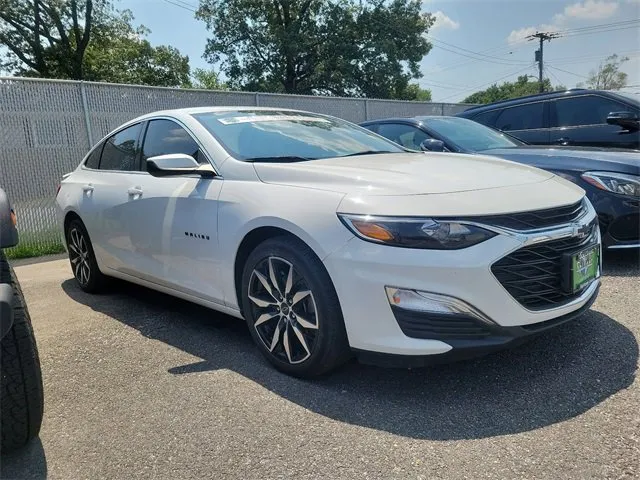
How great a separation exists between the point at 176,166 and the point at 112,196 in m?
1.24

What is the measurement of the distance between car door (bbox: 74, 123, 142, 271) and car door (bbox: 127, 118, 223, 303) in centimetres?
14

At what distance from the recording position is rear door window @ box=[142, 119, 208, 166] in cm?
337

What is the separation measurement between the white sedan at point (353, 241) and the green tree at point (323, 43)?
2449cm

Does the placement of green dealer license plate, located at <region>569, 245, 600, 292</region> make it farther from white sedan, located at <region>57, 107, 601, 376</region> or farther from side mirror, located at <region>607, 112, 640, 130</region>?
side mirror, located at <region>607, 112, 640, 130</region>

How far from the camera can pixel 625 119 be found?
230 inches

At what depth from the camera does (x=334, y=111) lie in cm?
1061

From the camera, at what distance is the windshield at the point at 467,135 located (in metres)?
5.31

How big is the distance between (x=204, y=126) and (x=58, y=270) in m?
3.52

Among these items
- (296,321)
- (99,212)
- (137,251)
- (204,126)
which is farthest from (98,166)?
(296,321)

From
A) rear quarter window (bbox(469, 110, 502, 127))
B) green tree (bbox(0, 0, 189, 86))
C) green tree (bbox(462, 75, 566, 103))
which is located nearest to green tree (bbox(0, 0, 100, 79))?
green tree (bbox(0, 0, 189, 86))

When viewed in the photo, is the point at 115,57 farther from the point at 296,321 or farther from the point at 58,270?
the point at 296,321

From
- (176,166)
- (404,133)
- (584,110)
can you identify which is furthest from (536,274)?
(584,110)

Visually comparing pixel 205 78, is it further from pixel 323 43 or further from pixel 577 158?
pixel 577 158

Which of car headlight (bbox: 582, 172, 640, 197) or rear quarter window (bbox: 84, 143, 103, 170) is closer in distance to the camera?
car headlight (bbox: 582, 172, 640, 197)
